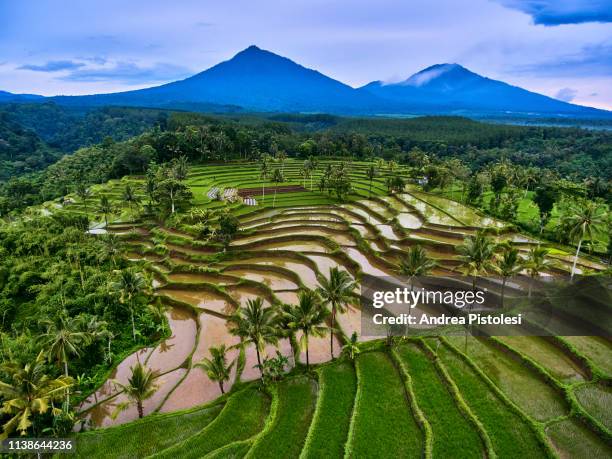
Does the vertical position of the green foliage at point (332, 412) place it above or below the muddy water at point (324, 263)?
below

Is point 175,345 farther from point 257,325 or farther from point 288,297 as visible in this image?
point 257,325

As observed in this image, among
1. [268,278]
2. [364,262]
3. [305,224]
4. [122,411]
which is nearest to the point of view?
[122,411]

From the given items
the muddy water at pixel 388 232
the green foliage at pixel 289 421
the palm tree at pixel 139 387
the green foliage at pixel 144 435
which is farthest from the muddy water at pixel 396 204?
the palm tree at pixel 139 387

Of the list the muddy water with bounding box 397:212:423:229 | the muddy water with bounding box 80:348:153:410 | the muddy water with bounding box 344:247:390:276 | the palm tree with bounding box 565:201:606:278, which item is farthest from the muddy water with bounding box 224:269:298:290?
the palm tree with bounding box 565:201:606:278

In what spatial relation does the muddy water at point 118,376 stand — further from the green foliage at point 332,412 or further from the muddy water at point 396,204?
the muddy water at point 396,204

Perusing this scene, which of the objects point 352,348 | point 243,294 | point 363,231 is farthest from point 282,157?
point 352,348

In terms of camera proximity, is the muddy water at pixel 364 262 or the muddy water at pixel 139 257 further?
the muddy water at pixel 139 257

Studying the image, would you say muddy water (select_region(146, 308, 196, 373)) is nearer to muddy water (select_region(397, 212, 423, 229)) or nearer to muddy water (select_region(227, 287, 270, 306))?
muddy water (select_region(227, 287, 270, 306))
